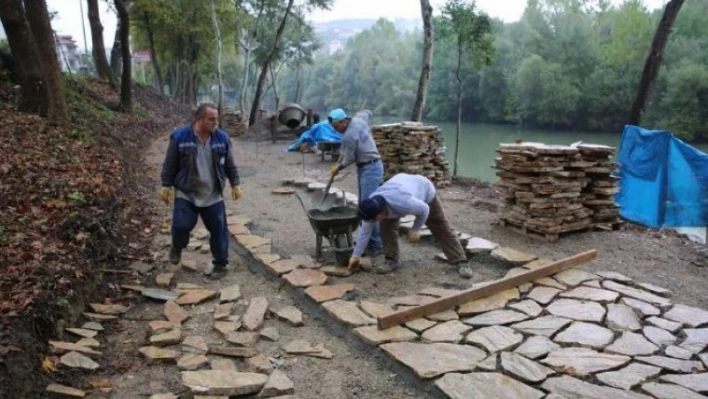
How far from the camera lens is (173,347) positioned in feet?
11.7

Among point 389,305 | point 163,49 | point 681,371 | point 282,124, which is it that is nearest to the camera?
point 681,371

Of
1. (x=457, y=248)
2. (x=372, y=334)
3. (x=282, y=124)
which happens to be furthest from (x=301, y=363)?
(x=282, y=124)

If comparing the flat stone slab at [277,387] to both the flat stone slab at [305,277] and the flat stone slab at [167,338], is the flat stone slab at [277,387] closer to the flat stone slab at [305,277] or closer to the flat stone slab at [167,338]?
the flat stone slab at [167,338]

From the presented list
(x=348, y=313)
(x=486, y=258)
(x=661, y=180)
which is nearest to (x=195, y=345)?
(x=348, y=313)

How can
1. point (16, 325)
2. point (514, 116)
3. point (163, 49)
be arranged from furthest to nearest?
point (514, 116), point (163, 49), point (16, 325)

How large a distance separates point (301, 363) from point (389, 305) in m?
1.02

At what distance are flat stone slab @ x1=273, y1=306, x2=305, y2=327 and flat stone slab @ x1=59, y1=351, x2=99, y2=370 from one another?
137 centimetres

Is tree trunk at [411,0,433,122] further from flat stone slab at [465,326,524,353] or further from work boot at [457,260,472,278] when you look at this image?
flat stone slab at [465,326,524,353]

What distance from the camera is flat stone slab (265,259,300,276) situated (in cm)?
484

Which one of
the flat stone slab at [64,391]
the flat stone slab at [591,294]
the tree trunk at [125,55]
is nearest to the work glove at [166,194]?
the flat stone slab at [64,391]

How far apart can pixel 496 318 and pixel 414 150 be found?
5700 millimetres

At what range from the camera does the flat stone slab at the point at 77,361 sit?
9.97 feet

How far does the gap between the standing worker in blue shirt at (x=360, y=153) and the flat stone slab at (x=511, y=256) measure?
4.03 ft

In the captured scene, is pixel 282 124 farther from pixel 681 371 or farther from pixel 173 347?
pixel 681 371
